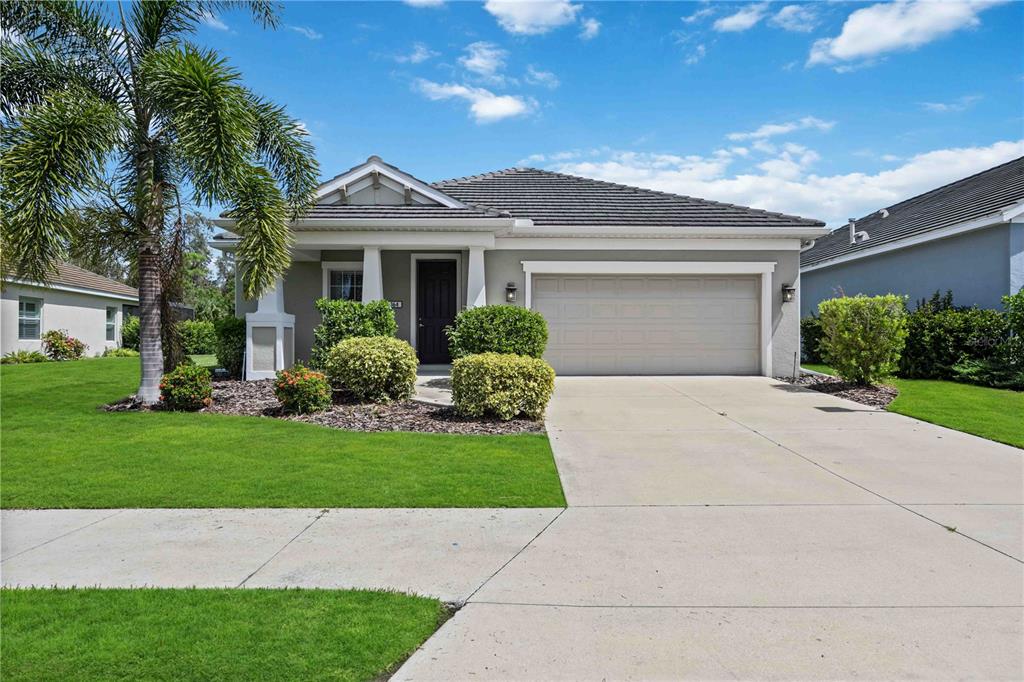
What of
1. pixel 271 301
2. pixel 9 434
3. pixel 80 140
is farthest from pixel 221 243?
pixel 9 434

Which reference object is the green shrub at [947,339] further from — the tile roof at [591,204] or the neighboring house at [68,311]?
the neighboring house at [68,311]

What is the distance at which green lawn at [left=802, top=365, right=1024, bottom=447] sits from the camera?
798 centimetres

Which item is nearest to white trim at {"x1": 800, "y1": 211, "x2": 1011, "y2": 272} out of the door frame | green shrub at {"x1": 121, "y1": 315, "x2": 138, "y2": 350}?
the door frame

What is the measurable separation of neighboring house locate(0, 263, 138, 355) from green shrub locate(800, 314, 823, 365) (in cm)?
2221

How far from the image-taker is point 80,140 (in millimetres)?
8266

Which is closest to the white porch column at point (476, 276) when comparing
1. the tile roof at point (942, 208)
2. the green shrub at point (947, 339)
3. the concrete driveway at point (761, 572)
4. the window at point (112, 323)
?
the concrete driveway at point (761, 572)

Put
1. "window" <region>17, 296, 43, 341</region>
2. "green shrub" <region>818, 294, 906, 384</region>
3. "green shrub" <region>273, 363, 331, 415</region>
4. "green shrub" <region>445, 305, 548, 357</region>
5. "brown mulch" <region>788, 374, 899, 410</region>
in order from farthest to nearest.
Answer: "window" <region>17, 296, 43, 341</region> → "green shrub" <region>818, 294, 906, 384</region> → "green shrub" <region>445, 305, 548, 357</region> → "brown mulch" <region>788, 374, 899, 410</region> → "green shrub" <region>273, 363, 331, 415</region>

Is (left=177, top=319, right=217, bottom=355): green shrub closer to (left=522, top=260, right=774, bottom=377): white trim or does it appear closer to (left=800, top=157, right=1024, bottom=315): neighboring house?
(left=522, top=260, right=774, bottom=377): white trim

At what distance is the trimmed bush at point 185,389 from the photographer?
9.23 m

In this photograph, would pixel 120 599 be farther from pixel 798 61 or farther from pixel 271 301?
pixel 798 61

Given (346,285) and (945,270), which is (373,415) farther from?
(945,270)

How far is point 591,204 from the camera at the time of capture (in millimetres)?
14805

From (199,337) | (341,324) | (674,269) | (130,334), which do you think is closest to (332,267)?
(341,324)

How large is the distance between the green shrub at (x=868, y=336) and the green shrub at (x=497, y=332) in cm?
612
